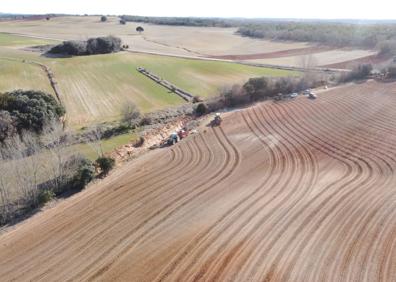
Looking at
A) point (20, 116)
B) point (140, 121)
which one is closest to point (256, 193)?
point (140, 121)

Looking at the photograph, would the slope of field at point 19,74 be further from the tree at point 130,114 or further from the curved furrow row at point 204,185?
the curved furrow row at point 204,185

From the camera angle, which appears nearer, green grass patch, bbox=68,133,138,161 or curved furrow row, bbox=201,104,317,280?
curved furrow row, bbox=201,104,317,280

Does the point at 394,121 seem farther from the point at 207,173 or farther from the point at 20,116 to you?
the point at 20,116

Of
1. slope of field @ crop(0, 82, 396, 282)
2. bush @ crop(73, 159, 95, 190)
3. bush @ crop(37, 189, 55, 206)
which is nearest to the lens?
slope of field @ crop(0, 82, 396, 282)

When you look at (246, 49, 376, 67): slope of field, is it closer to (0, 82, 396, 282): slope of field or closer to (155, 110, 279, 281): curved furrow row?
(0, 82, 396, 282): slope of field

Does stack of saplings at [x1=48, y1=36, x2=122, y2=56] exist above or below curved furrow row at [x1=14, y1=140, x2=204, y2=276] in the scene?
above

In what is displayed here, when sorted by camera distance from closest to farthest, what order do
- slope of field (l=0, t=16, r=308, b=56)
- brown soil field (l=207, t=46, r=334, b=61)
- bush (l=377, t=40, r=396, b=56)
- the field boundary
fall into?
the field boundary
bush (l=377, t=40, r=396, b=56)
brown soil field (l=207, t=46, r=334, b=61)
slope of field (l=0, t=16, r=308, b=56)

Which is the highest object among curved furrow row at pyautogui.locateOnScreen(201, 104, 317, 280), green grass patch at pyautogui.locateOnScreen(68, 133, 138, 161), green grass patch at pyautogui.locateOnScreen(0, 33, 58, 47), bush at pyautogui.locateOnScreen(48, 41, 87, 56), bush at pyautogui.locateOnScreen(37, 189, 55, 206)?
bush at pyautogui.locateOnScreen(48, 41, 87, 56)

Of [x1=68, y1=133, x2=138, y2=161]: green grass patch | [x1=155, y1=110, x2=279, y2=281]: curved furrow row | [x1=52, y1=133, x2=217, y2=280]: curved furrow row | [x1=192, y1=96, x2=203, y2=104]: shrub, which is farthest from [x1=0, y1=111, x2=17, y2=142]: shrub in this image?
[x1=192, y1=96, x2=203, y2=104]: shrub
